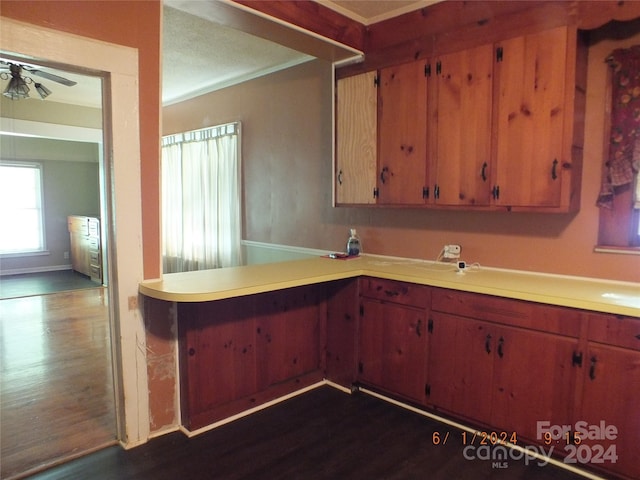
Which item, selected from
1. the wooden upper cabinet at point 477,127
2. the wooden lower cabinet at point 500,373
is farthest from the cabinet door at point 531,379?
the wooden upper cabinet at point 477,127

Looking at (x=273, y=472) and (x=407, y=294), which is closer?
(x=273, y=472)

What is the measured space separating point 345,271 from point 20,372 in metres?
2.59

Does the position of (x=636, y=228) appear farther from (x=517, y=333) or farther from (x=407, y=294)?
(x=407, y=294)

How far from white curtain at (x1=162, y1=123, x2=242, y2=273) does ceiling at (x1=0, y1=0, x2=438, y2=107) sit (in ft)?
1.69

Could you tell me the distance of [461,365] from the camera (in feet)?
7.89

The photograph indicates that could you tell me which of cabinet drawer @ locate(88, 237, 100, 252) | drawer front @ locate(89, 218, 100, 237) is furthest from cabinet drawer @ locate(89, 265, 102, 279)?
drawer front @ locate(89, 218, 100, 237)

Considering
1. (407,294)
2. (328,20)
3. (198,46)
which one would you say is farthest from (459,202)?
(198,46)

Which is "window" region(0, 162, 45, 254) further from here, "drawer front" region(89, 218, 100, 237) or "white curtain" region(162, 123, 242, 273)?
"white curtain" region(162, 123, 242, 273)

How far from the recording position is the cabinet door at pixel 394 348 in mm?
2590

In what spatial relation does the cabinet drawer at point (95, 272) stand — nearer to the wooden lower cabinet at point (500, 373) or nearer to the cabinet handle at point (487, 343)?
the wooden lower cabinet at point (500, 373)

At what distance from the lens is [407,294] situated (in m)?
2.60

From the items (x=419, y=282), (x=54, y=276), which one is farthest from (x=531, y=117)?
(x=54, y=276)

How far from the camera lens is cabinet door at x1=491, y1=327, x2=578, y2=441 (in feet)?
6.70

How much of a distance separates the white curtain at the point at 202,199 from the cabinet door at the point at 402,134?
201 cm
